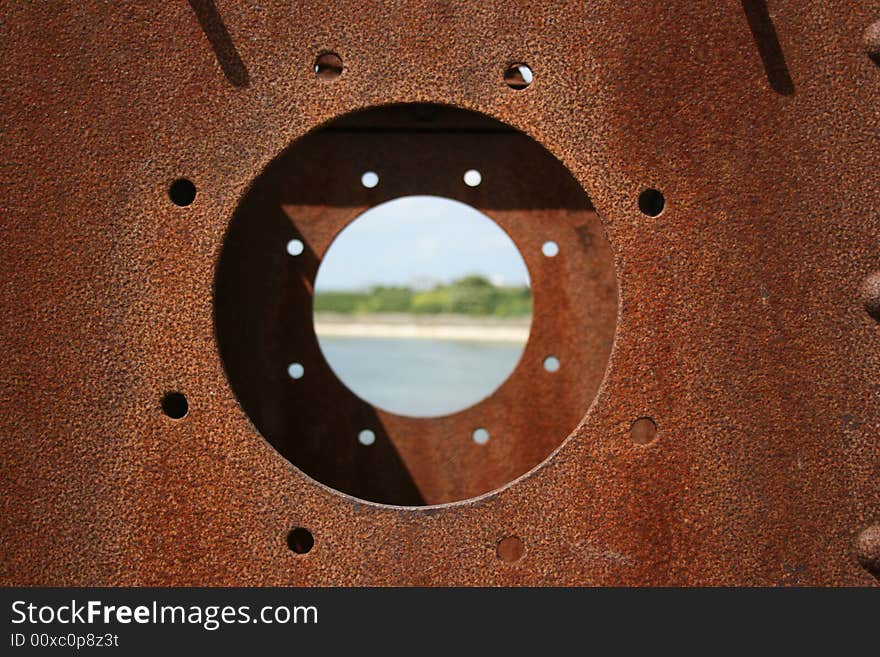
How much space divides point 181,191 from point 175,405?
19.4 inches

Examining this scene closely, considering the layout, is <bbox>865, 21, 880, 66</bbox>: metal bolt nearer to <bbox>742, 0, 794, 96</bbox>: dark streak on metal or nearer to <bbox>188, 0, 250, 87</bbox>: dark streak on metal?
<bbox>742, 0, 794, 96</bbox>: dark streak on metal

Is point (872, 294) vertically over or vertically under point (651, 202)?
under

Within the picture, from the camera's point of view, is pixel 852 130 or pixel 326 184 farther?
pixel 326 184

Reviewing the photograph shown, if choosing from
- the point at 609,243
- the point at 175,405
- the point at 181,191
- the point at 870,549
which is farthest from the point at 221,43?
the point at 870,549

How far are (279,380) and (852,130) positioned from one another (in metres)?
2.00

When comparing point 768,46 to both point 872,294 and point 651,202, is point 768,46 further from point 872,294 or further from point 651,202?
point 872,294

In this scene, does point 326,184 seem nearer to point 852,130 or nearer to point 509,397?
point 509,397

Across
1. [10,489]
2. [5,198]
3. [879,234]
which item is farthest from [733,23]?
[10,489]

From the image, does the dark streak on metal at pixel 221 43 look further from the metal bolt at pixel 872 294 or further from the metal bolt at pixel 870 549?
the metal bolt at pixel 870 549

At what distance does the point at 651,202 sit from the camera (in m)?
1.74

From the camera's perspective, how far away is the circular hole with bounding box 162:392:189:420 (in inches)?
68.7

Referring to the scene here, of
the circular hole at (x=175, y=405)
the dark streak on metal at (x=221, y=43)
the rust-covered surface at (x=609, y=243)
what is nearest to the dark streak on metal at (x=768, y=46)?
the rust-covered surface at (x=609, y=243)

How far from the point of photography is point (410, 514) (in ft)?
5.65

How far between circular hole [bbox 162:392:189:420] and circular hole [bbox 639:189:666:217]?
3.40 feet
